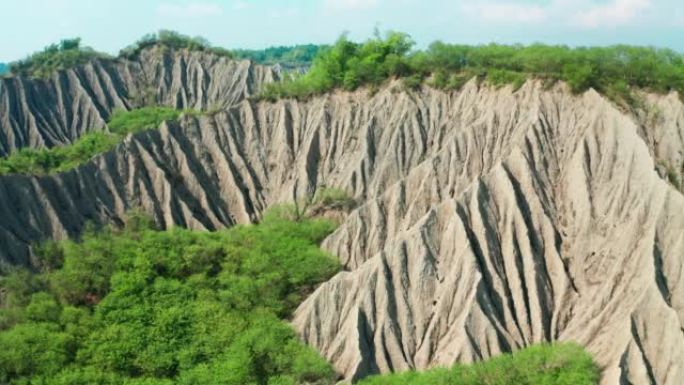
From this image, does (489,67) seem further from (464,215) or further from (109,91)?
(109,91)

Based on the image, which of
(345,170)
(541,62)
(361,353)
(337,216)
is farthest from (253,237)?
→ (541,62)

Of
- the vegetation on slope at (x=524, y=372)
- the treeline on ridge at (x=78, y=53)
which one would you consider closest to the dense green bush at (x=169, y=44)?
the treeline on ridge at (x=78, y=53)

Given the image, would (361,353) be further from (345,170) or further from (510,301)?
(345,170)

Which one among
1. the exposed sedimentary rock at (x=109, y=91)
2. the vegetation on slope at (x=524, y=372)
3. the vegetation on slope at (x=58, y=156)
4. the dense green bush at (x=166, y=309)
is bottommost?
the vegetation on slope at (x=524, y=372)

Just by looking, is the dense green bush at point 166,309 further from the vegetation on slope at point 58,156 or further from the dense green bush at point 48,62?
the dense green bush at point 48,62

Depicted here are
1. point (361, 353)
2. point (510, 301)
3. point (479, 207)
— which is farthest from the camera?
point (479, 207)
